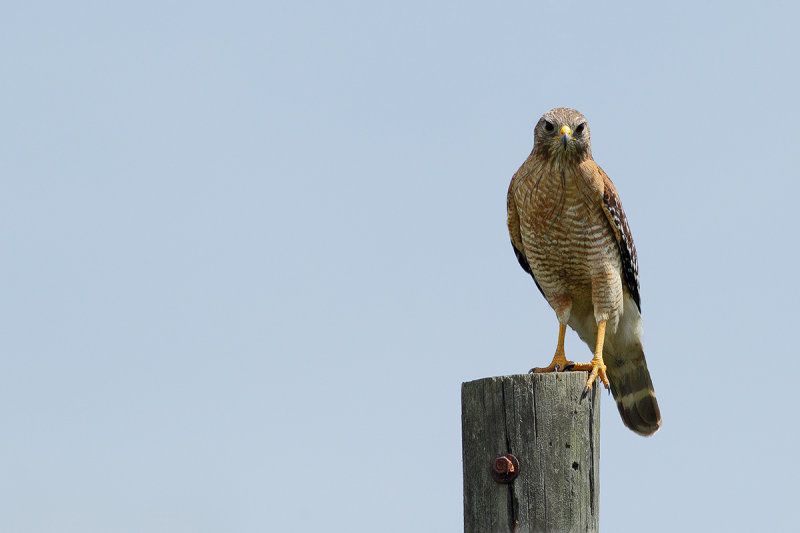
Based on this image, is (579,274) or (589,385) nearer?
(589,385)

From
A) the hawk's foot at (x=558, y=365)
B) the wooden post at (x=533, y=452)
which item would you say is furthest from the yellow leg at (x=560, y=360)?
the wooden post at (x=533, y=452)

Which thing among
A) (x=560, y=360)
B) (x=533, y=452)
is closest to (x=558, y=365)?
(x=560, y=360)

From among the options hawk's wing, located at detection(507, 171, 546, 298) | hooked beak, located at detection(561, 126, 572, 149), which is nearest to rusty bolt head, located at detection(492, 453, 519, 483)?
hooked beak, located at detection(561, 126, 572, 149)

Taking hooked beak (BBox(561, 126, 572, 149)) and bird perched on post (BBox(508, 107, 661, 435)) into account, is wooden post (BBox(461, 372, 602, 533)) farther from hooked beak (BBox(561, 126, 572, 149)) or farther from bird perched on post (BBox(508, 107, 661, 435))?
hooked beak (BBox(561, 126, 572, 149))

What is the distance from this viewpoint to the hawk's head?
279 inches

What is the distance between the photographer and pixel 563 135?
7051mm

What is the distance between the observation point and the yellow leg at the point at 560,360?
6.76 meters

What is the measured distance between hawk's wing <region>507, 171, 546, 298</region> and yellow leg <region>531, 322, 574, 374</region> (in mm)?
484

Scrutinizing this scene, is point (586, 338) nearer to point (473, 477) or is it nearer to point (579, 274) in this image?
point (579, 274)

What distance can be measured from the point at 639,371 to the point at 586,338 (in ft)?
1.59

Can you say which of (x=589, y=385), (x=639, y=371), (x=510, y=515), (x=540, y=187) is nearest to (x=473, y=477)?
(x=510, y=515)

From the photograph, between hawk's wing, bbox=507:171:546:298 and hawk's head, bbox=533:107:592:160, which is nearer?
hawk's head, bbox=533:107:592:160

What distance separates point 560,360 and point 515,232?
1117mm

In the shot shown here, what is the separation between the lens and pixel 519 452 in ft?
14.5
